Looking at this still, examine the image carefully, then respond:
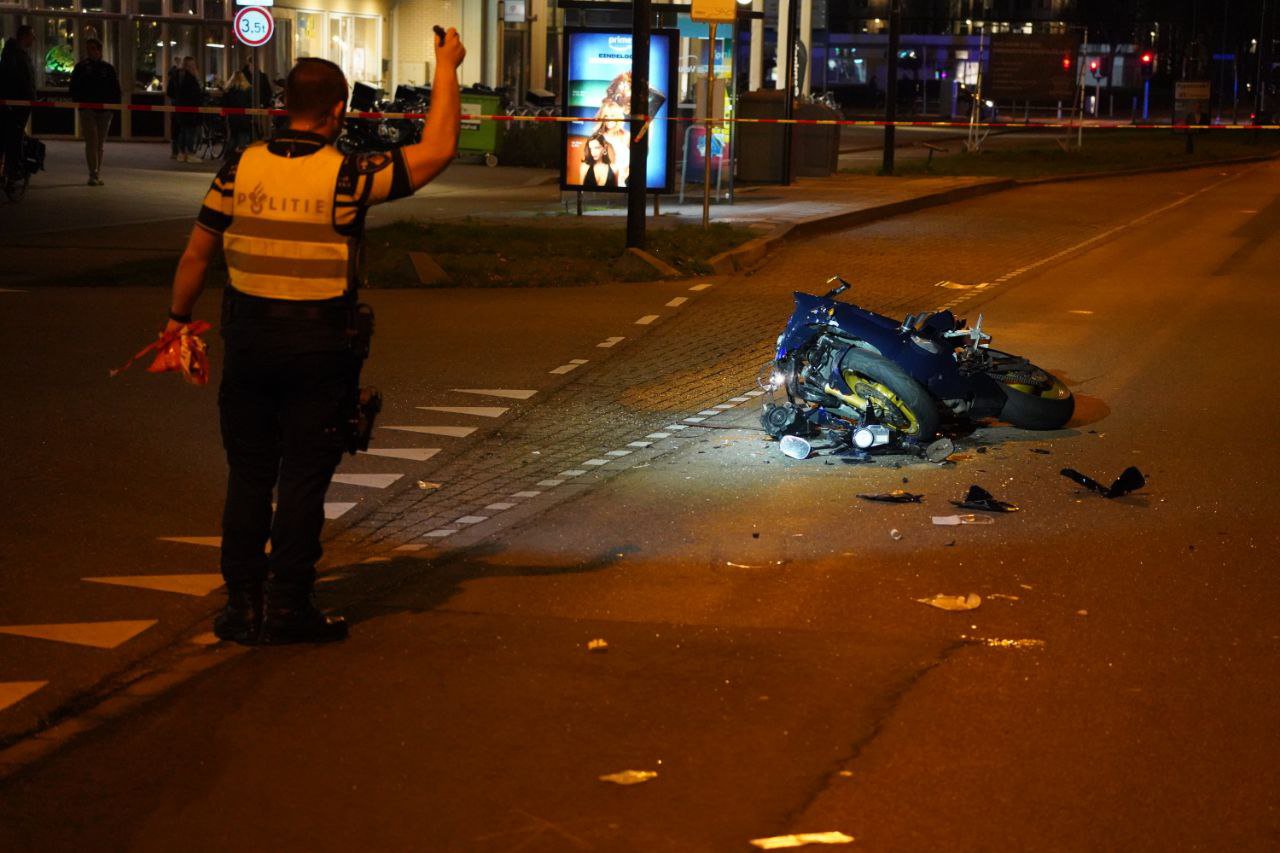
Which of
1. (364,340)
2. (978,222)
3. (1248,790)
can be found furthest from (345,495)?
(978,222)

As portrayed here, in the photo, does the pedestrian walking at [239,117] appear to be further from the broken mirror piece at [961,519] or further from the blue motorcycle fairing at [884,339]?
the broken mirror piece at [961,519]

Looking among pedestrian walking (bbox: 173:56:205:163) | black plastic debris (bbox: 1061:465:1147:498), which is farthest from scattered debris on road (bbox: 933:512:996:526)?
pedestrian walking (bbox: 173:56:205:163)

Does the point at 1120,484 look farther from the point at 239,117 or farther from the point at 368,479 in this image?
the point at 239,117

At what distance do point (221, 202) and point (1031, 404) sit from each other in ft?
17.5

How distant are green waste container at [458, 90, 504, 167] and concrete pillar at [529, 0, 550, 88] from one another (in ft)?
53.8

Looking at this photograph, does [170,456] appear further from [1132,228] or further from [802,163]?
[802,163]

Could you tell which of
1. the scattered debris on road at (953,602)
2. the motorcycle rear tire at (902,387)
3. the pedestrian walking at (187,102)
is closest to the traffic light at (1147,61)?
the pedestrian walking at (187,102)

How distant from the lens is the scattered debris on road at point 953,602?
250 inches

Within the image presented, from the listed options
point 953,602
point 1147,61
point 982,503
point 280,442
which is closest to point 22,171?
point 982,503

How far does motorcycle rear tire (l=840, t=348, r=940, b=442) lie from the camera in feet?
29.7

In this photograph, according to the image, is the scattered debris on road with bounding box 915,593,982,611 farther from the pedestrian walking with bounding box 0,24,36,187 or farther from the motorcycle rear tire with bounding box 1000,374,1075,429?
the pedestrian walking with bounding box 0,24,36,187

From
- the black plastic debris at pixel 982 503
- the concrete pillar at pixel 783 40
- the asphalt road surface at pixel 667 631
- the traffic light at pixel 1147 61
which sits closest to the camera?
the asphalt road surface at pixel 667 631

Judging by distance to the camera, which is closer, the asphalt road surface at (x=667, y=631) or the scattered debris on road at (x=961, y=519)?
the asphalt road surface at (x=667, y=631)

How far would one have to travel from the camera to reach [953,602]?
6.40 metres
